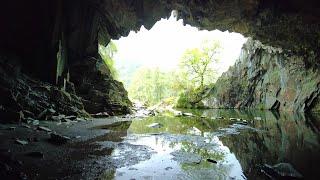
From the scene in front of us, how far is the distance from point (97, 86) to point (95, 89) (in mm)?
447

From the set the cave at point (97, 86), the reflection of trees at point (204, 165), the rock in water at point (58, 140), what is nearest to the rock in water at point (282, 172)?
the cave at point (97, 86)

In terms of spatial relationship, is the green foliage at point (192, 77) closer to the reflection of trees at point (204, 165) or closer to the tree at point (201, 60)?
the tree at point (201, 60)

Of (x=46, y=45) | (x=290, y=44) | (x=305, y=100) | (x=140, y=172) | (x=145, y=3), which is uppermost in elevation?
(x=145, y=3)

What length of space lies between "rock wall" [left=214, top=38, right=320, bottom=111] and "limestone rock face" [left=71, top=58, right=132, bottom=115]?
17072mm

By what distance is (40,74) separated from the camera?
16250 mm

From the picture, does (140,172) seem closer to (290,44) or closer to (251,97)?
(290,44)

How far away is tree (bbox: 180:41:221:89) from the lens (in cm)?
5000

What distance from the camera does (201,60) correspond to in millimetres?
50312

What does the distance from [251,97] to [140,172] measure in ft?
124

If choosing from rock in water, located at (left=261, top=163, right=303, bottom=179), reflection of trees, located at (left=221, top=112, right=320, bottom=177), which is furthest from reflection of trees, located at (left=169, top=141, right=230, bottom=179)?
rock in water, located at (left=261, top=163, right=303, bottom=179)

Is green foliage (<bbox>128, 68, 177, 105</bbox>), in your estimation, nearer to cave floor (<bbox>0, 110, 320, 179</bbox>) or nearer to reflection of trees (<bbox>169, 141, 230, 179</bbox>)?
cave floor (<bbox>0, 110, 320, 179</bbox>)

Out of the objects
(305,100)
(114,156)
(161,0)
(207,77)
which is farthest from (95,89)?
(207,77)

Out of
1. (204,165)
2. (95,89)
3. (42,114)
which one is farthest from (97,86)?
(204,165)

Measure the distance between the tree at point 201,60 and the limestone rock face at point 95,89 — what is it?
30176 mm
